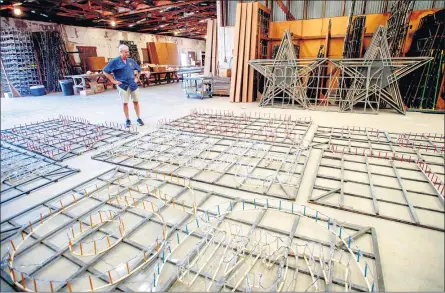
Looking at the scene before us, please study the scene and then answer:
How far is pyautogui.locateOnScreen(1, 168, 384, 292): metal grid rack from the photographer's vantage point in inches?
74.2

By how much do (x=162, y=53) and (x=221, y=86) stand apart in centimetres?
1141

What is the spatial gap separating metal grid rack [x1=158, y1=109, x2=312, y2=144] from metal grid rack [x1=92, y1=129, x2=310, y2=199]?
0.40 meters

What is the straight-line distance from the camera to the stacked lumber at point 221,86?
10.4 metres

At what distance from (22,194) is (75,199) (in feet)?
2.44

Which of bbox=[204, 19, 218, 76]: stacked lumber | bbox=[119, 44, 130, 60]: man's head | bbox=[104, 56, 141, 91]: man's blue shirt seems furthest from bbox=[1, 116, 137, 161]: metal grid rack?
bbox=[204, 19, 218, 76]: stacked lumber

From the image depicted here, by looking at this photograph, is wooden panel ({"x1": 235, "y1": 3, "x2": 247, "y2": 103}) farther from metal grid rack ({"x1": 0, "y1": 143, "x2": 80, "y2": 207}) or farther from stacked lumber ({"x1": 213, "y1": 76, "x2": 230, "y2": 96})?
metal grid rack ({"x1": 0, "y1": 143, "x2": 80, "y2": 207})

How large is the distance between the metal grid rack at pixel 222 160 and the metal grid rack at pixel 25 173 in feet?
2.20

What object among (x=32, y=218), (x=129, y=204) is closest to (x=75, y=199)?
(x=32, y=218)

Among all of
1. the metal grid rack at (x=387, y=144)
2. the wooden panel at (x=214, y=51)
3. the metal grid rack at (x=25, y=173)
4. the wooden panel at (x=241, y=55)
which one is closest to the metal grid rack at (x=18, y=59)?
the wooden panel at (x=214, y=51)

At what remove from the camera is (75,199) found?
3.02 metres

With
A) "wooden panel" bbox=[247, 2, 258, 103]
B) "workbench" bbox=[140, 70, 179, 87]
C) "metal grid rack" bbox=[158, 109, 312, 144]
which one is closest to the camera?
"metal grid rack" bbox=[158, 109, 312, 144]

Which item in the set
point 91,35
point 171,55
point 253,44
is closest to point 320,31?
point 253,44

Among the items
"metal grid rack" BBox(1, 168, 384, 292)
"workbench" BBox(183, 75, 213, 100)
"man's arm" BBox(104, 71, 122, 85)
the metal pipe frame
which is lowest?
"metal grid rack" BBox(1, 168, 384, 292)

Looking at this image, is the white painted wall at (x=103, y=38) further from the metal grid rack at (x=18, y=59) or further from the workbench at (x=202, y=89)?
the workbench at (x=202, y=89)
